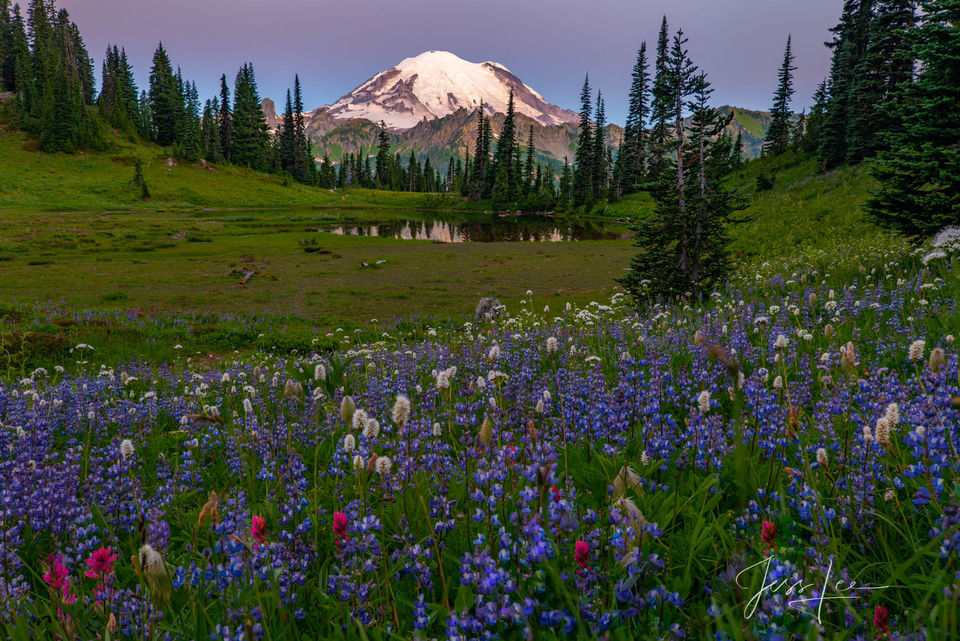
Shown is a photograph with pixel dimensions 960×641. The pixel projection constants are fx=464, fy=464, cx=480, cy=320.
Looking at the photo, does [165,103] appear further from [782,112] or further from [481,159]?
[782,112]

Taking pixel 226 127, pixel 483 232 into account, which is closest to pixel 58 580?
pixel 483 232

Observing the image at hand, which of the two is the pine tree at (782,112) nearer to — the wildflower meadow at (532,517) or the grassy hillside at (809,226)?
the grassy hillside at (809,226)

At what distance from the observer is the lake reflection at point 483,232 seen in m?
50.5

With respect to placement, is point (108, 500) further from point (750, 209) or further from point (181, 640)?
point (750, 209)

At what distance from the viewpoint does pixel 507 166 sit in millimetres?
98875

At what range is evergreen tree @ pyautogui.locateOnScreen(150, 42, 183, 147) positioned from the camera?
110 metres

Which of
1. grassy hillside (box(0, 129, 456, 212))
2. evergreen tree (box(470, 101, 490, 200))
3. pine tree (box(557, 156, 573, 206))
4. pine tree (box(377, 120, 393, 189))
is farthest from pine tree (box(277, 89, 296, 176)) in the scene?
pine tree (box(557, 156, 573, 206))

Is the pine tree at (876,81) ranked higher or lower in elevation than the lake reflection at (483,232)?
higher

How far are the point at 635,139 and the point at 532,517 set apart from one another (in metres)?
104

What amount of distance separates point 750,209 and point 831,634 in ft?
137

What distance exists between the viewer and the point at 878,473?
2621 mm

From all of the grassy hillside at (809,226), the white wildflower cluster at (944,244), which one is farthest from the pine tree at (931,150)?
the grassy hillside at (809,226)

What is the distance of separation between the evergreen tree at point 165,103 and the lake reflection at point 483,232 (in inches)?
3152
